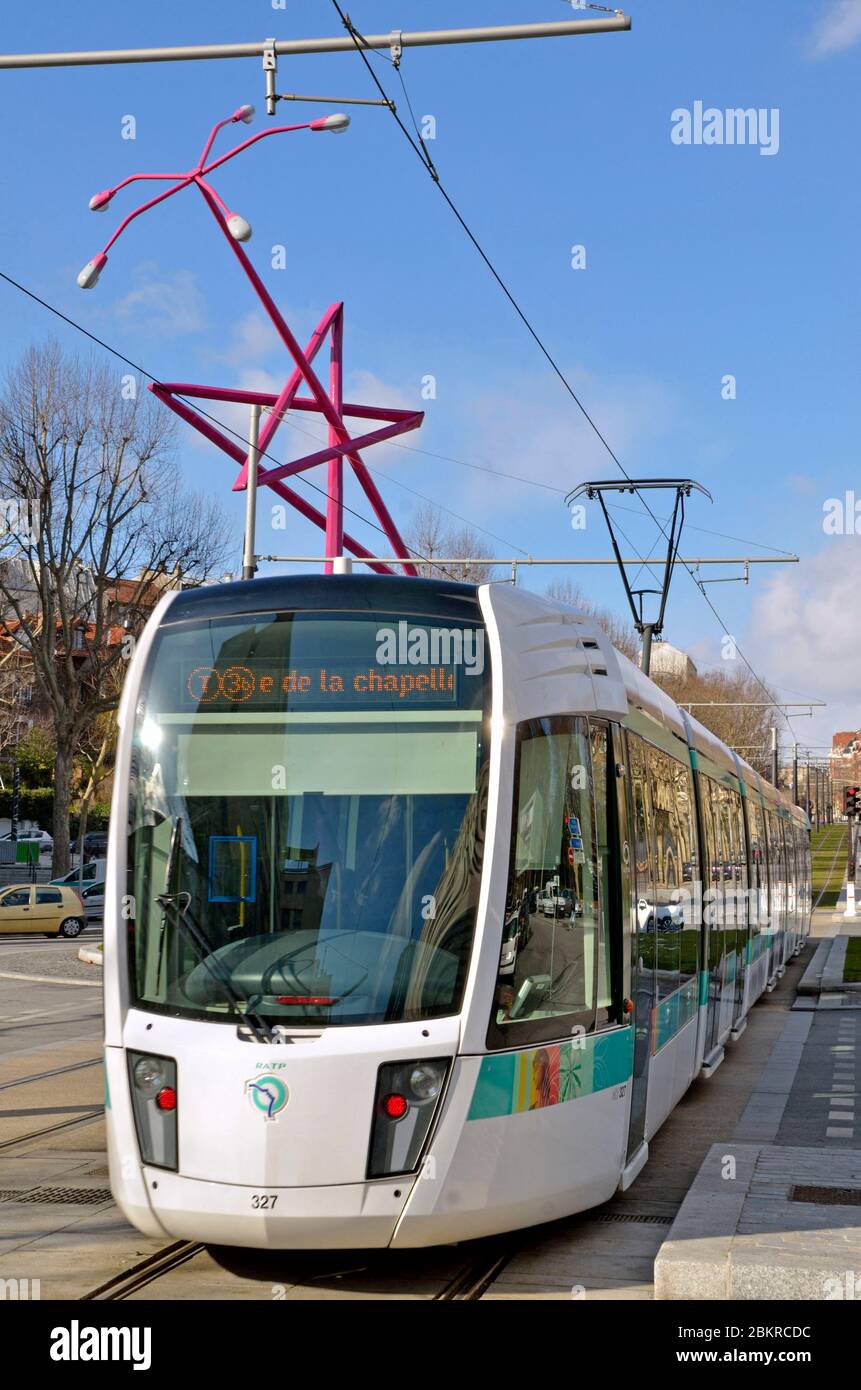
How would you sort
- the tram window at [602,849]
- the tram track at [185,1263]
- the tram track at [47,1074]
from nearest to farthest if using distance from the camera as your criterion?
1. the tram track at [185,1263]
2. the tram window at [602,849]
3. the tram track at [47,1074]

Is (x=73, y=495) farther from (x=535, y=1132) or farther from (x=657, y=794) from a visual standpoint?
(x=535, y=1132)

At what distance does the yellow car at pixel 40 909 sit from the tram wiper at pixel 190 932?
103ft

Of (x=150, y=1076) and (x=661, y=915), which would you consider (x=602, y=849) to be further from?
(x=150, y=1076)

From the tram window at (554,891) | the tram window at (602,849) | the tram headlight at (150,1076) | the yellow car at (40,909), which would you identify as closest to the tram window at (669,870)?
→ the tram window at (602,849)

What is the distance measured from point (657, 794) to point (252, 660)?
3.42 meters

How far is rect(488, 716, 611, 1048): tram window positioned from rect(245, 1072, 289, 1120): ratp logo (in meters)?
0.89

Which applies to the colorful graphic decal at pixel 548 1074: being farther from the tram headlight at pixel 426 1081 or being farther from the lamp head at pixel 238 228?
the lamp head at pixel 238 228

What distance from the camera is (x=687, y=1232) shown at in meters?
6.10

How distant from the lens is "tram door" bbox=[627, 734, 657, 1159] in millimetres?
7617

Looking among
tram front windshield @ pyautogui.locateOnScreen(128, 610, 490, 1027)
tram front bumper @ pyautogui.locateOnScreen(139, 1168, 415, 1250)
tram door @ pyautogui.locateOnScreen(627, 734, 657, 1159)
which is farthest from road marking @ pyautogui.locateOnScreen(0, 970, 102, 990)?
tram front bumper @ pyautogui.locateOnScreen(139, 1168, 415, 1250)

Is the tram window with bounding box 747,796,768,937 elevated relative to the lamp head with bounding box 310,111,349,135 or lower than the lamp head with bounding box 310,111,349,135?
lower

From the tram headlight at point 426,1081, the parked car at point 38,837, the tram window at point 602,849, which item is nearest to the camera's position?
the tram headlight at point 426,1081

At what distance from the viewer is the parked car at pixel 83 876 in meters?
42.9

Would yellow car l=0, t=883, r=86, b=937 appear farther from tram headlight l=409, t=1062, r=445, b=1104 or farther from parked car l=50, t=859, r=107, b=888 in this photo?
tram headlight l=409, t=1062, r=445, b=1104
